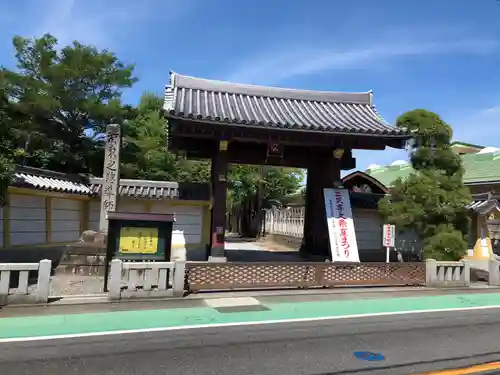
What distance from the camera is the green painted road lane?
712 centimetres

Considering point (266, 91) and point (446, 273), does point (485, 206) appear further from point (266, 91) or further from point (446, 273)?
point (266, 91)

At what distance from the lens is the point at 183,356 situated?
573cm

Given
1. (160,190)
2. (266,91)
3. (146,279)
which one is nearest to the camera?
(146,279)

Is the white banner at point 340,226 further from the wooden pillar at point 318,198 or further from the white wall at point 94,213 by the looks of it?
the white wall at point 94,213

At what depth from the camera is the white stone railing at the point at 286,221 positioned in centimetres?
2639

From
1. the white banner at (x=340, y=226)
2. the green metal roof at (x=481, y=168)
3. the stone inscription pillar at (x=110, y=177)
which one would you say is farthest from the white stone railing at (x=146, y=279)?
the green metal roof at (x=481, y=168)

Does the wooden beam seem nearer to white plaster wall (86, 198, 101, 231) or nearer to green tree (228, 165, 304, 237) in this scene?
white plaster wall (86, 198, 101, 231)

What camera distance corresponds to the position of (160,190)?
16.3 meters

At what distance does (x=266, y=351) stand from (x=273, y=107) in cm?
1290

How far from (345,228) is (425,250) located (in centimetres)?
266

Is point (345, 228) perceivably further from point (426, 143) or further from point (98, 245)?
point (98, 245)

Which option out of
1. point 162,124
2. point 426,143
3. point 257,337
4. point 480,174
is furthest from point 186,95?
point 480,174

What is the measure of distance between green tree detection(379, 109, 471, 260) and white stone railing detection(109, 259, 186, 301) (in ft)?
26.6

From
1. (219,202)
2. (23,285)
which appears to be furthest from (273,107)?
(23,285)
